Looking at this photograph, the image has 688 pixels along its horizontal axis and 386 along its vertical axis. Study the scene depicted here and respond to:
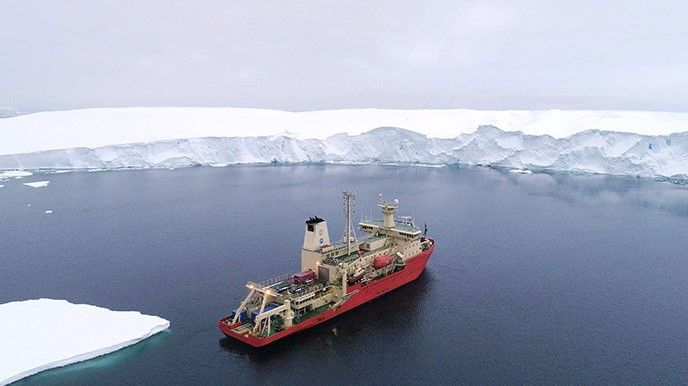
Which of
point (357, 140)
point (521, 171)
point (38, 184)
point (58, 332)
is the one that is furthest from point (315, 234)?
point (521, 171)

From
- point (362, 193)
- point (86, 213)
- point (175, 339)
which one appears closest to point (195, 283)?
point (175, 339)

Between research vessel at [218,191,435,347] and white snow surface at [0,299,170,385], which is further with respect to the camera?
research vessel at [218,191,435,347]

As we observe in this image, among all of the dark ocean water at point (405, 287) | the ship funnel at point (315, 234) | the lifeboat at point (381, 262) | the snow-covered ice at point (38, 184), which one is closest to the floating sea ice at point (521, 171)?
the dark ocean water at point (405, 287)

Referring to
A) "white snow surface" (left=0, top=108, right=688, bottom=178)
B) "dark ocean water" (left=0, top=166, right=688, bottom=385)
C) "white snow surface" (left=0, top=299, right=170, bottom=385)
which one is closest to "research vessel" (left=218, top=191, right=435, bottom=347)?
"dark ocean water" (left=0, top=166, right=688, bottom=385)

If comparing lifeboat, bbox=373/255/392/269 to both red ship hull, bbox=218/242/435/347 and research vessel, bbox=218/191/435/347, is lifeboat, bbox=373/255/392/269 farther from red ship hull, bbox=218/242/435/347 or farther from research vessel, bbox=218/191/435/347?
red ship hull, bbox=218/242/435/347

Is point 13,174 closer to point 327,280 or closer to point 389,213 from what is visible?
point 389,213

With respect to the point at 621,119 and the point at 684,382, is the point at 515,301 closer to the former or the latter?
the point at 684,382
